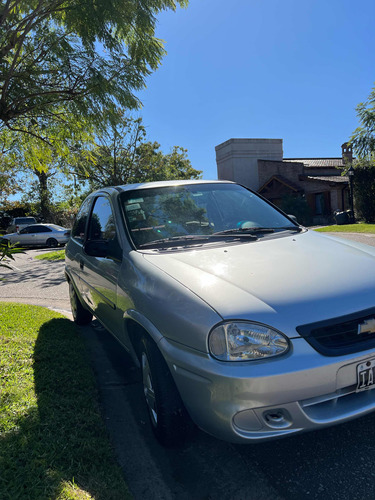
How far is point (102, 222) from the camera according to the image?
3.98m

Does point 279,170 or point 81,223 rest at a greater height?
point 279,170

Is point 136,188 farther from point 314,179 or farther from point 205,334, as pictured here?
point 314,179

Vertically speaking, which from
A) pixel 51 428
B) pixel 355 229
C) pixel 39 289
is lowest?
pixel 51 428

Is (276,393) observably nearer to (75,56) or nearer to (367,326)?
(367,326)

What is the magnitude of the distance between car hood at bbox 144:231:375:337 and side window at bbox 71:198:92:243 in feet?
7.19

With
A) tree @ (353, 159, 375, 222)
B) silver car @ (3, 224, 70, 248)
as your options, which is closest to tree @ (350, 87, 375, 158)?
tree @ (353, 159, 375, 222)

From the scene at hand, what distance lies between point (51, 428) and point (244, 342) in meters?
1.56

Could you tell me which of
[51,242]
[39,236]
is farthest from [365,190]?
[39,236]

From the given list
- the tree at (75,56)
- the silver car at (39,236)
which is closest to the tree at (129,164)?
the silver car at (39,236)

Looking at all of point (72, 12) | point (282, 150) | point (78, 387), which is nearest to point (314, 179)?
point (282, 150)

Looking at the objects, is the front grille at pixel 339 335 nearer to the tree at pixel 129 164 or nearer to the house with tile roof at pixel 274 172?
the tree at pixel 129 164

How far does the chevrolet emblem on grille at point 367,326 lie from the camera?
6.91 ft

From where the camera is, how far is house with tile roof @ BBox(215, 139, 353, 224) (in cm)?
3025

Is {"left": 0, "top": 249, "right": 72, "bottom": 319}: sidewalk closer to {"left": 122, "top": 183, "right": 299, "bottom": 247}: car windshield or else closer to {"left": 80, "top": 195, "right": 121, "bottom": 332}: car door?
{"left": 80, "top": 195, "right": 121, "bottom": 332}: car door
